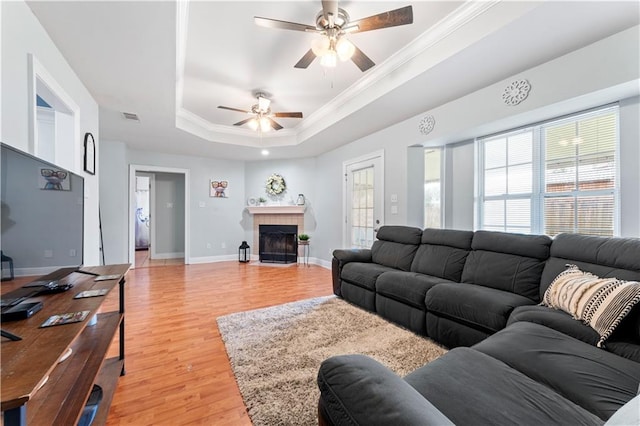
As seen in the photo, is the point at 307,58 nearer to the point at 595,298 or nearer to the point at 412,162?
the point at 412,162

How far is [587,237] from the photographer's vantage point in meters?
2.03

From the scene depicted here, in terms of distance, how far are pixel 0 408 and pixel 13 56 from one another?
1.98 m

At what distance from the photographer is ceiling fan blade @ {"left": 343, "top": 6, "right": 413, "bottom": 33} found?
5.91 feet

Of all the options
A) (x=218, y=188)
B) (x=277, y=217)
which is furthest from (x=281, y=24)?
(x=218, y=188)

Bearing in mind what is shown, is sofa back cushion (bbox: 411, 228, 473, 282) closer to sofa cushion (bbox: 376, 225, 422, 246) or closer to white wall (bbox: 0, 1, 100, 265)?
sofa cushion (bbox: 376, 225, 422, 246)

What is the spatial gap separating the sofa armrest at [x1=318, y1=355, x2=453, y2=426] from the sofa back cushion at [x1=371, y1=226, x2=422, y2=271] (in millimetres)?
2519

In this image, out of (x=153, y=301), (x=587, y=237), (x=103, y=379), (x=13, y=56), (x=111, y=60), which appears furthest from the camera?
(x=153, y=301)

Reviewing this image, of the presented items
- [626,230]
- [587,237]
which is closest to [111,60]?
[587,237]

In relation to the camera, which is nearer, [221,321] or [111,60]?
[111,60]

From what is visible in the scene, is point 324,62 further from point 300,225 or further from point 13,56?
point 300,225

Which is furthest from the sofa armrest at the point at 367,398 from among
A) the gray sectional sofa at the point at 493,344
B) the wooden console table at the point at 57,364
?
the wooden console table at the point at 57,364

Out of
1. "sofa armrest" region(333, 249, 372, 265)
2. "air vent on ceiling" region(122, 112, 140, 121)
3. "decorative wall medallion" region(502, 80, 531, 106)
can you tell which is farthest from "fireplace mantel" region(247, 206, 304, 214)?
"decorative wall medallion" region(502, 80, 531, 106)

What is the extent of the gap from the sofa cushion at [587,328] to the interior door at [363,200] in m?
2.63

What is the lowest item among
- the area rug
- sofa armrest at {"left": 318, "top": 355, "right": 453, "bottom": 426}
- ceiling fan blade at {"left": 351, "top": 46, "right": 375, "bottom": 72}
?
the area rug
